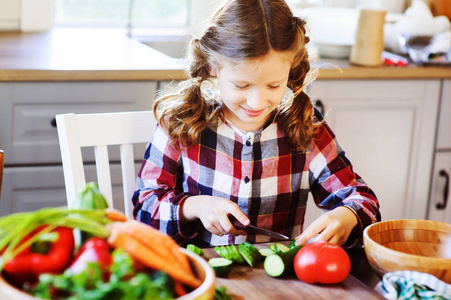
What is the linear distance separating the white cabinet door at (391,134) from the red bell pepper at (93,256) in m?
1.64

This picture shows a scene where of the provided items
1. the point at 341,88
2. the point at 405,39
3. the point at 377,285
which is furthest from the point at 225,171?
the point at 405,39

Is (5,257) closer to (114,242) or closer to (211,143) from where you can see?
(114,242)

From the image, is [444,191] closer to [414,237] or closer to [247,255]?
[414,237]

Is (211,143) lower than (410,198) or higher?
higher

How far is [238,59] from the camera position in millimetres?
1238

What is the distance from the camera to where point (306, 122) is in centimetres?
138

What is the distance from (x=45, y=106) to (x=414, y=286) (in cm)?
134

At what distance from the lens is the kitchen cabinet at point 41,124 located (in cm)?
187

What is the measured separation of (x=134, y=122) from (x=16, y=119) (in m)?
0.66

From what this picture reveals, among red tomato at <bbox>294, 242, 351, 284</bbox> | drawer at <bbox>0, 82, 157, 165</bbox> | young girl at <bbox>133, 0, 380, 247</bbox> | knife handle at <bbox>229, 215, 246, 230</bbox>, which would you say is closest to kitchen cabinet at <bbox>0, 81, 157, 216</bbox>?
drawer at <bbox>0, 82, 157, 165</bbox>

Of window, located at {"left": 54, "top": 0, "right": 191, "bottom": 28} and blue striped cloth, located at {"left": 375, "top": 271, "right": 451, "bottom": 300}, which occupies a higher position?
window, located at {"left": 54, "top": 0, "right": 191, "bottom": 28}

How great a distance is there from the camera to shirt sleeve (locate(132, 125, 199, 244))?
1.26 m

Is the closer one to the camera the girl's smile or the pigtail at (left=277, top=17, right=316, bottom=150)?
the girl's smile

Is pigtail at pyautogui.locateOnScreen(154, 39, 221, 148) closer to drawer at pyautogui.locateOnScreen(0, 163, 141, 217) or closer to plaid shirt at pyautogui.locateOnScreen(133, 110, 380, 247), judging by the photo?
plaid shirt at pyautogui.locateOnScreen(133, 110, 380, 247)
